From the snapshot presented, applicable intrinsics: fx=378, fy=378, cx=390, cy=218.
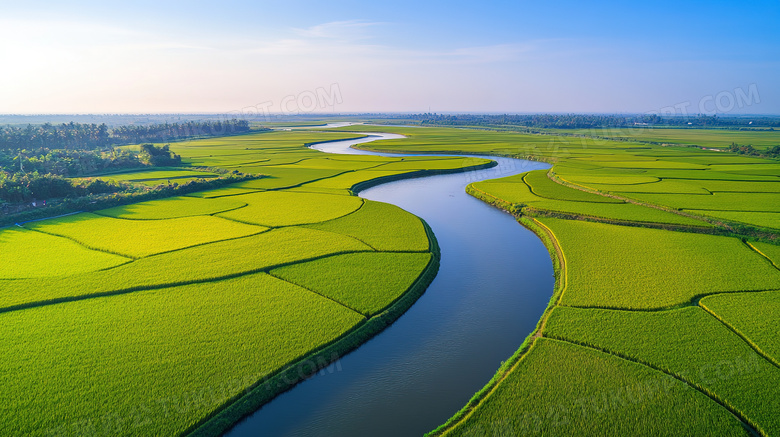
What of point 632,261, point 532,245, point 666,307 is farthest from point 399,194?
point 666,307

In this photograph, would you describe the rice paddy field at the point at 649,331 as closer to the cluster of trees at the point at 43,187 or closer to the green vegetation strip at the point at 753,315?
the green vegetation strip at the point at 753,315

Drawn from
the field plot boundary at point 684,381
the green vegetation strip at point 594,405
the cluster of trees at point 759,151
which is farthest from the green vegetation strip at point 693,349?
the cluster of trees at point 759,151

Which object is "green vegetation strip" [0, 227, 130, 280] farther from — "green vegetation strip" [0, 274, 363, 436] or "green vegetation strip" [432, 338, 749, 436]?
"green vegetation strip" [432, 338, 749, 436]

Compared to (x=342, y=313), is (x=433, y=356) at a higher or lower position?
lower

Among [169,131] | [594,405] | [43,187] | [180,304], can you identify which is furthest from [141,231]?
[169,131]

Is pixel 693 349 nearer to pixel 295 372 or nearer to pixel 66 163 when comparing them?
pixel 295 372
